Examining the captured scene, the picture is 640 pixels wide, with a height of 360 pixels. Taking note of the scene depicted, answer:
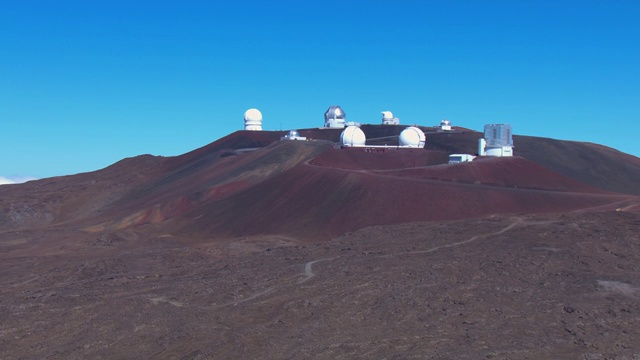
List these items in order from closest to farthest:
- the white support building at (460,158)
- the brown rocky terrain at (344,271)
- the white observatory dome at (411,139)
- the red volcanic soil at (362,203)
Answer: the brown rocky terrain at (344,271) → the red volcanic soil at (362,203) → the white support building at (460,158) → the white observatory dome at (411,139)

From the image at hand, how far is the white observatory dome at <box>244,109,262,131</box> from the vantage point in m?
97.2

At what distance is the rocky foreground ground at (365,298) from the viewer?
755 inches

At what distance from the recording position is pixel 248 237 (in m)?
43.1

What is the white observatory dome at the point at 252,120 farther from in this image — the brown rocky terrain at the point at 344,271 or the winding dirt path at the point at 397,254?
the winding dirt path at the point at 397,254

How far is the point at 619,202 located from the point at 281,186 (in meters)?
22.0

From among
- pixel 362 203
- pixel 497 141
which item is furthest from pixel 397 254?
pixel 497 141

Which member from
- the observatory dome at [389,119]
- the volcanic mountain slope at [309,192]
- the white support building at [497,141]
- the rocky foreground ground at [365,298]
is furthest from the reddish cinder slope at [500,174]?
the observatory dome at [389,119]

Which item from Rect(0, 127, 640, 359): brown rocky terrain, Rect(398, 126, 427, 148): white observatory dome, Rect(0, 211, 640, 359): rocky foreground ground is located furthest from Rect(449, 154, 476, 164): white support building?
Rect(0, 211, 640, 359): rocky foreground ground

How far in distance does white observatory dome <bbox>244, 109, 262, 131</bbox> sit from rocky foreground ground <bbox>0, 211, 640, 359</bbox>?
60.2 meters

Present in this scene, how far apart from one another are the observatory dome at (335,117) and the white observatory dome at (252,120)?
9080mm

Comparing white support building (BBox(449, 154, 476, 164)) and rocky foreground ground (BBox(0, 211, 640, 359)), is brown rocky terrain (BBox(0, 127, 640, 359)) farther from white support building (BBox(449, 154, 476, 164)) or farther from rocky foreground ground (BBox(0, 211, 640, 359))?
white support building (BBox(449, 154, 476, 164))

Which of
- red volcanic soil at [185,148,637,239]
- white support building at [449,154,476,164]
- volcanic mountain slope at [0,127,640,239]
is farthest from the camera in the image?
white support building at [449,154,476,164]

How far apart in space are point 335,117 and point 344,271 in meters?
67.7

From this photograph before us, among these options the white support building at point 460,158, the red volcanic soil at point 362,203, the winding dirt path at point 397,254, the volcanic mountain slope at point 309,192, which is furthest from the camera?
the white support building at point 460,158
